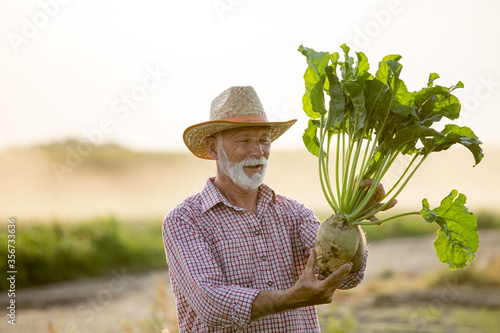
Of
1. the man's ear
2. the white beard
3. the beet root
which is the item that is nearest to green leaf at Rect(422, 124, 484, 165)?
the beet root

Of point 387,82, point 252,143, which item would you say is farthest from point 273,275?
point 387,82

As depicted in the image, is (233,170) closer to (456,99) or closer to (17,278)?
(456,99)

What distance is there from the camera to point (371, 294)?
1088cm

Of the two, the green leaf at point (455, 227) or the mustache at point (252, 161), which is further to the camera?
the mustache at point (252, 161)

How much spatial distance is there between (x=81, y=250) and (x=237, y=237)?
28.5 feet

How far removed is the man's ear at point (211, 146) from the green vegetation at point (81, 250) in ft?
23.6

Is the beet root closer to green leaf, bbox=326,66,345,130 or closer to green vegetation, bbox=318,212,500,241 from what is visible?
green leaf, bbox=326,66,345,130

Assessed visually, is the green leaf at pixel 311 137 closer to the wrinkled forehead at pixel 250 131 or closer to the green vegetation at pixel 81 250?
the wrinkled forehead at pixel 250 131

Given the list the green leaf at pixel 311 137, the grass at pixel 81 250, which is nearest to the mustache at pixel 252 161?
the green leaf at pixel 311 137

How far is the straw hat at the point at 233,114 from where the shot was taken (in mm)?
3023

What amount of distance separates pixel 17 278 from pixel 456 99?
30.6 ft

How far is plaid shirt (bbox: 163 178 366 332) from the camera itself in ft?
8.60

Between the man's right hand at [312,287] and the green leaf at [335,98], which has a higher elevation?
the green leaf at [335,98]

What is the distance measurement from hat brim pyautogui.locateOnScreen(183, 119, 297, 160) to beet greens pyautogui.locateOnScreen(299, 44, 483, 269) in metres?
0.41
